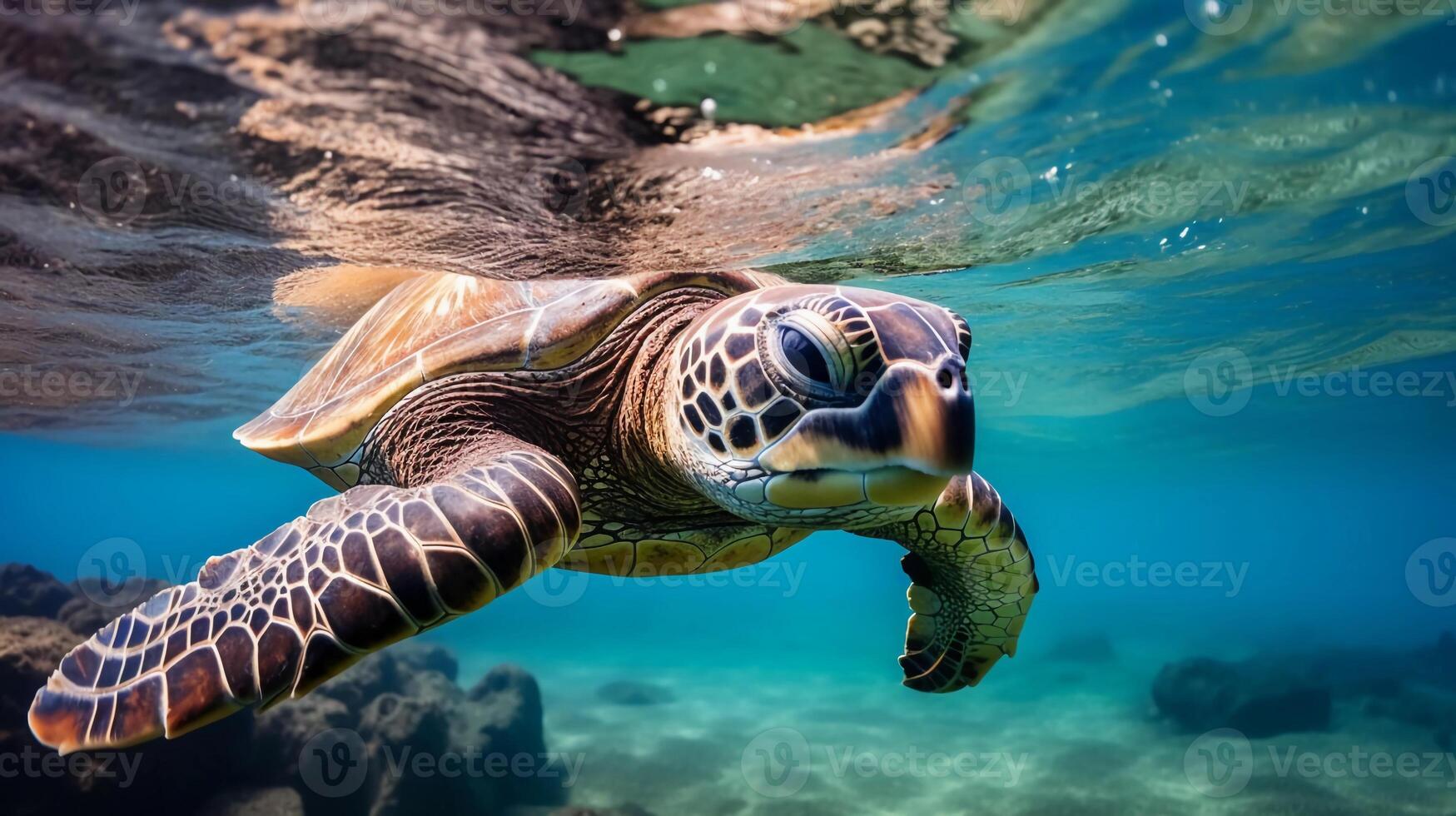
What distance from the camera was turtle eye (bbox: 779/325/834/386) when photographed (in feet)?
8.31

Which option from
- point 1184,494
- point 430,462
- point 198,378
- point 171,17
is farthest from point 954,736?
point 1184,494

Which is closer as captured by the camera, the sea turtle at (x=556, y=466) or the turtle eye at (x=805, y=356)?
the sea turtle at (x=556, y=466)

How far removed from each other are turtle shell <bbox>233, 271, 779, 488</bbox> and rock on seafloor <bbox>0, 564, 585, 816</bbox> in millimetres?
3827

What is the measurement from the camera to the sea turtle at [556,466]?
239 cm

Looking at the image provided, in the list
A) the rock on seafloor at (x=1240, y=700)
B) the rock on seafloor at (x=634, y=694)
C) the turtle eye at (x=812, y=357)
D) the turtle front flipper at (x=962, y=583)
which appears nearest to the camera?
the turtle eye at (x=812, y=357)

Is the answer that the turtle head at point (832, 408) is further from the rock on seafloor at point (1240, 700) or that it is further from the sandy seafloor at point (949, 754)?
the rock on seafloor at point (1240, 700)

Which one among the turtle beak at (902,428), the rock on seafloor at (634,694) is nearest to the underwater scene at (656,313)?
the turtle beak at (902,428)

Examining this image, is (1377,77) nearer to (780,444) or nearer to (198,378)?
(780,444)

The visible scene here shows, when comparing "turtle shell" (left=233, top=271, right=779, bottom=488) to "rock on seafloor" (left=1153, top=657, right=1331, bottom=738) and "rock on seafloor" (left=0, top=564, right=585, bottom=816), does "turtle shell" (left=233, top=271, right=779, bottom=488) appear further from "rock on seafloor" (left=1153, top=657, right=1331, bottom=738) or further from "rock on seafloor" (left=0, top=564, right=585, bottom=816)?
"rock on seafloor" (left=1153, top=657, right=1331, bottom=738)

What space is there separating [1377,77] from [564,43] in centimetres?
578

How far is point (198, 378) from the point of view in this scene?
1559cm

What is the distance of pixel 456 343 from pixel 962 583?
3425mm

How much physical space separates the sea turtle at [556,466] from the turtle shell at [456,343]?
0.02 m

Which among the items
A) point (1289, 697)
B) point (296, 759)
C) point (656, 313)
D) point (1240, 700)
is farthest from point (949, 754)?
point (656, 313)
